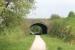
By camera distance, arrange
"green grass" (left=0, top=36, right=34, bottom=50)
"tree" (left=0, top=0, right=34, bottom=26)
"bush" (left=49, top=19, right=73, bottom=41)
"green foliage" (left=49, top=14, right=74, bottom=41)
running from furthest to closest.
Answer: "bush" (left=49, top=19, right=73, bottom=41)
"green foliage" (left=49, top=14, right=74, bottom=41)
"green grass" (left=0, top=36, right=34, bottom=50)
"tree" (left=0, top=0, right=34, bottom=26)

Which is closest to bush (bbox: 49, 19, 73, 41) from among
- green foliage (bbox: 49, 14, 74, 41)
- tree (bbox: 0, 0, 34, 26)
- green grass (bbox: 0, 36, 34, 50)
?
green foliage (bbox: 49, 14, 74, 41)

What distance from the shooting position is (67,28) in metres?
41.5

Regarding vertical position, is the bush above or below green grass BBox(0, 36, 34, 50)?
below

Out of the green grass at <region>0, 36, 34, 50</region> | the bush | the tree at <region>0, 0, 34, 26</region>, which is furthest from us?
the bush

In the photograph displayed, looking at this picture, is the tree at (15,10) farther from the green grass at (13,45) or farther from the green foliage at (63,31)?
the green foliage at (63,31)

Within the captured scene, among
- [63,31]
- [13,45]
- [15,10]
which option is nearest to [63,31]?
[63,31]

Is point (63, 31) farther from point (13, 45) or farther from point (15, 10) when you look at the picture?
point (15, 10)

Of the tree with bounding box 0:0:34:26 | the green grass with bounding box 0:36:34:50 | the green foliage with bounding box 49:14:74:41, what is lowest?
the green foliage with bounding box 49:14:74:41

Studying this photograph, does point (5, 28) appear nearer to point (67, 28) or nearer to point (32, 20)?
point (67, 28)

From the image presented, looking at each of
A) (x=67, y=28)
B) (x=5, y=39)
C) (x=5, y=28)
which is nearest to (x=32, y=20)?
(x=67, y=28)

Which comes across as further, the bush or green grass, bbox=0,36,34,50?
the bush

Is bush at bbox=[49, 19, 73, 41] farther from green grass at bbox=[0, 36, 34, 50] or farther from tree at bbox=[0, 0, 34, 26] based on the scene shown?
tree at bbox=[0, 0, 34, 26]

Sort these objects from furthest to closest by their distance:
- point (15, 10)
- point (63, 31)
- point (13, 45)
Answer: point (63, 31) → point (13, 45) → point (15, 10)

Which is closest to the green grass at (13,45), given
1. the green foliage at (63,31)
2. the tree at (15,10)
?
the tree at (15,10)
